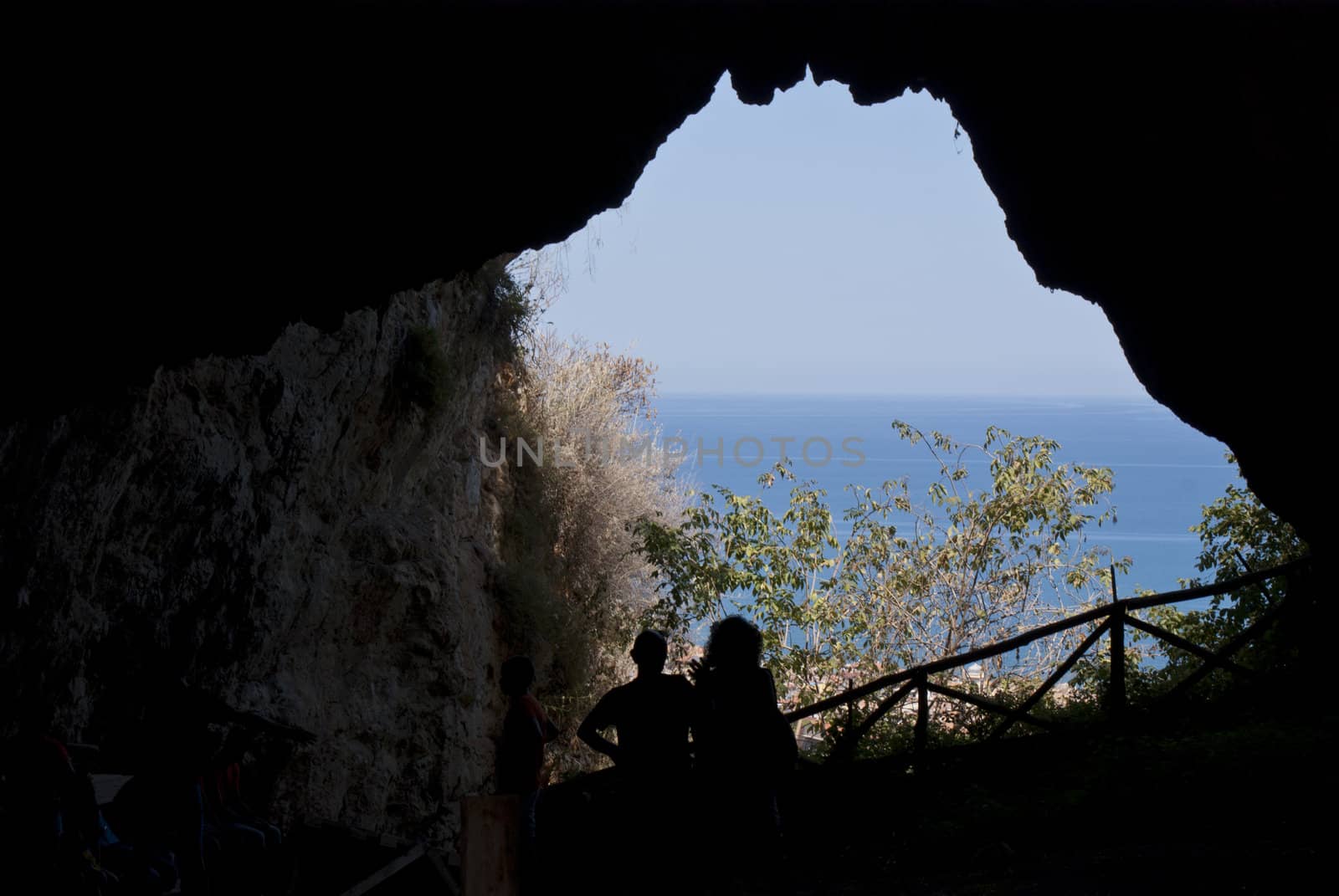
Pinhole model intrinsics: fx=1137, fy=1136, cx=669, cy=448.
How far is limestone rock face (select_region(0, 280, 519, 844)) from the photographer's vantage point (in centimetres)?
758

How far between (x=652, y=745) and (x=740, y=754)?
44cm

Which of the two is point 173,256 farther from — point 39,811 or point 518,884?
point 518,884

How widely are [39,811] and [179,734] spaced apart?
672 millimetres

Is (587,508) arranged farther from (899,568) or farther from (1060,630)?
(1060,630)

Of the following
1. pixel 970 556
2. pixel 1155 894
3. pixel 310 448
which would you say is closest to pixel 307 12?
pixel 1155 894

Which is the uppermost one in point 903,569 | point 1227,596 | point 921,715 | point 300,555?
point 903,569

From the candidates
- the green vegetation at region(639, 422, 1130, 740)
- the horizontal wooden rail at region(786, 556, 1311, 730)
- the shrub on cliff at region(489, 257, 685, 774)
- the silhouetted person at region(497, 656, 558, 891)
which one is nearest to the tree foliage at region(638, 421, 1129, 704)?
the green vegetation at region(639, 422, 1130, 740)

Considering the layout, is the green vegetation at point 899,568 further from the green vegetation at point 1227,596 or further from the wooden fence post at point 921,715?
the wooden fence post at point 921,715

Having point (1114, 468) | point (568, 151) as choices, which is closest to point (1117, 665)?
point (568, 151)

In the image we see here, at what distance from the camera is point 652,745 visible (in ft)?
17.9

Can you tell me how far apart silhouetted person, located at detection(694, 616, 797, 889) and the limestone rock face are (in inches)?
169

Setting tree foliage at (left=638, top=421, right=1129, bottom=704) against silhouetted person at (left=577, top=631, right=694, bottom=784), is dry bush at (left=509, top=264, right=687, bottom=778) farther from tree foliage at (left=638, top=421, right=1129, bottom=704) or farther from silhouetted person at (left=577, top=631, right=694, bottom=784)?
silhouetted person at (left=577, top=631, right=694, bottom=784)

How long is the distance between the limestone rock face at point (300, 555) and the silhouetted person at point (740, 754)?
4.30 meters

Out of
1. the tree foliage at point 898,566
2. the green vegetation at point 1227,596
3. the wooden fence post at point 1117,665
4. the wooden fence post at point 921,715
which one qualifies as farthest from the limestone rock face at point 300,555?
the green vegetation at point 1227,596
